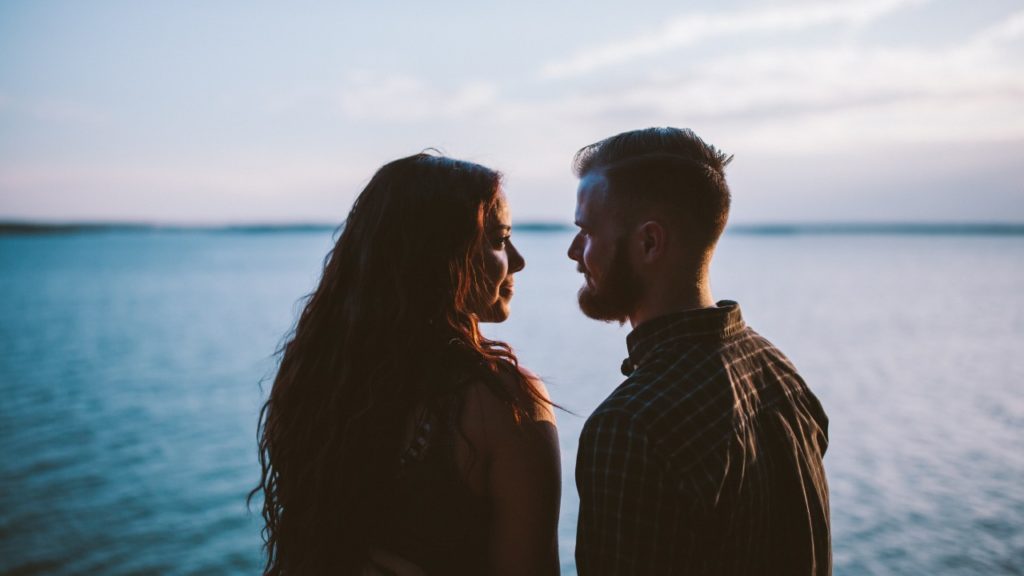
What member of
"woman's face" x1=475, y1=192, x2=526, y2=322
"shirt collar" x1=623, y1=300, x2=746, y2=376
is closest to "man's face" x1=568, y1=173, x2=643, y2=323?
"shirt collar" x1=623, y1=300, x2=746, y2=376

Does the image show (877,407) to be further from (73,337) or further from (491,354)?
(73,337)

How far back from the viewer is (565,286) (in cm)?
4744

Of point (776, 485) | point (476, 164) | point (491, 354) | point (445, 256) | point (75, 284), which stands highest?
point (476, 164)

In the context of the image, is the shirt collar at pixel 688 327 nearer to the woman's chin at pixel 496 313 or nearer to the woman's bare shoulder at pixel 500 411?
the woman's bare shoulder at pixel 500 411

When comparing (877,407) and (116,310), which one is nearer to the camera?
(877,407)

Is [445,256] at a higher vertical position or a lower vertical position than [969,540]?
higher

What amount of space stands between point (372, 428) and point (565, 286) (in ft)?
149

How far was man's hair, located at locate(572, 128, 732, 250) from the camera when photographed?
2189mm

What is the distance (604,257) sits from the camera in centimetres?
226

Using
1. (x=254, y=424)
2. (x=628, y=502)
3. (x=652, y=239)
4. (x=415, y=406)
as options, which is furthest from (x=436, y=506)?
(x=254, y=424)

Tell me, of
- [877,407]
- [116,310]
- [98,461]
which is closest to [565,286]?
[116,310]

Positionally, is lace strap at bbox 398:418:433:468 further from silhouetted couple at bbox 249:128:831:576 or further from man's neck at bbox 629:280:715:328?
man's neck at bbox 629:280:715:328

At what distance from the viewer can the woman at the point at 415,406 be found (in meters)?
2.15

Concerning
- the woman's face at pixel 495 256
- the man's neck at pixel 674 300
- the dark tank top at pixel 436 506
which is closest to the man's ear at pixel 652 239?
the man's neck at pixel 674 300
